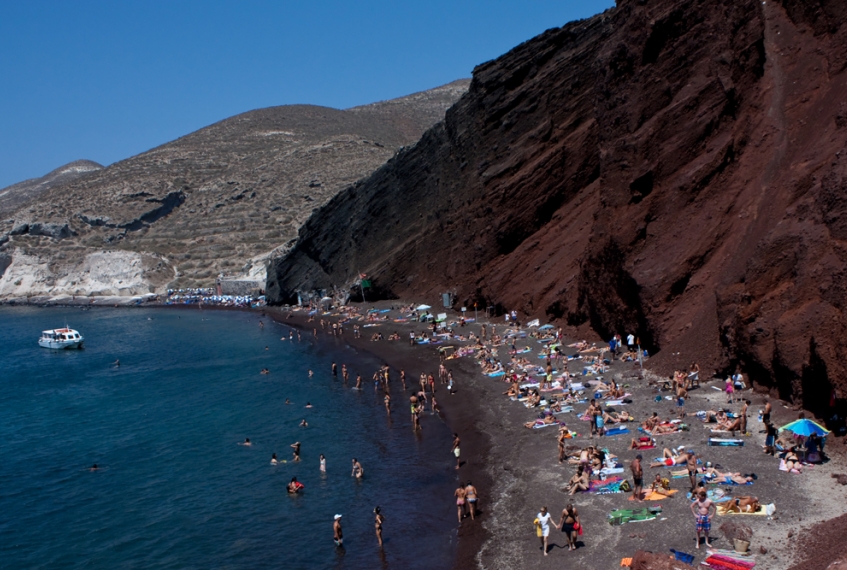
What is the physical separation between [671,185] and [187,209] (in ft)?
352

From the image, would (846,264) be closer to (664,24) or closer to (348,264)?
(664,24)

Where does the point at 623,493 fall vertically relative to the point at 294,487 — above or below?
above

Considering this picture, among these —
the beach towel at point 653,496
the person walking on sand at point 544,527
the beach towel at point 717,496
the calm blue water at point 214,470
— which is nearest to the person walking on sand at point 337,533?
the calm blue water at point 214,470

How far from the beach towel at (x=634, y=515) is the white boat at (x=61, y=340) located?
182 feet

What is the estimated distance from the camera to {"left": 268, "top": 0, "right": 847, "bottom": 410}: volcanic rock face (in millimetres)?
21625

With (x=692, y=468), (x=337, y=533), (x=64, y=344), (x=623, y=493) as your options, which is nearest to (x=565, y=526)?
(x=623, y=493)

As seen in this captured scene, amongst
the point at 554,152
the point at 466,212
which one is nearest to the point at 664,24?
the point at 554,152

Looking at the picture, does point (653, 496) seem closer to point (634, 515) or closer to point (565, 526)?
point (634, 515)

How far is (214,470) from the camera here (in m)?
26.9

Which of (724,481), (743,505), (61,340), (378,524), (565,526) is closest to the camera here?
(743,505)

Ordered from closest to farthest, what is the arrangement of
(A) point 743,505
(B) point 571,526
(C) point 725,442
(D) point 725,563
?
(D) point 725,563 < (A) point 743,505 < (B) point 571,526 < (C) point 725,442

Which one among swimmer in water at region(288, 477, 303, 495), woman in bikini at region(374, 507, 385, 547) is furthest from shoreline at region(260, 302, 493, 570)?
swimmer in water at region(288, 477, 303, 495)

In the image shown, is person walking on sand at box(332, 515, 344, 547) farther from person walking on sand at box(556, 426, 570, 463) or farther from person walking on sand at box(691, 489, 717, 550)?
person walking on sand at box(691, 489, 717, 550)

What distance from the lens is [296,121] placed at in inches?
6545
